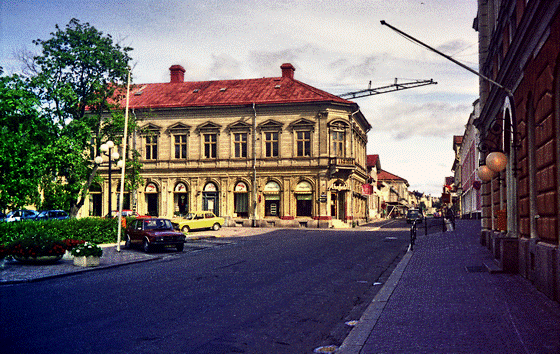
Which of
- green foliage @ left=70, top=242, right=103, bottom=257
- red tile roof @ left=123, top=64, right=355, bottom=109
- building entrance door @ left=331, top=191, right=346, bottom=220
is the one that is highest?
red tile roof @ left=123, top=64, right=355, bottom=109

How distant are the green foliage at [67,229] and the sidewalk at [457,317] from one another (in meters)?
14.4

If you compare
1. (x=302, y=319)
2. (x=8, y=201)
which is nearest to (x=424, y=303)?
(x=302, y=319)

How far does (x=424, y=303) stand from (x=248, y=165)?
42.3 metres

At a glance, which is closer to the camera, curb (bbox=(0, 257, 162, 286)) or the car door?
curb (bbox=(0, 257, 162, 286))

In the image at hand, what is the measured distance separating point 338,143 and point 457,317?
4288cm

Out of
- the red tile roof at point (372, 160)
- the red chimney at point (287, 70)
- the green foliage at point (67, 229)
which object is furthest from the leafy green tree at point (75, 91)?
the red tile roof at point (372, 160)

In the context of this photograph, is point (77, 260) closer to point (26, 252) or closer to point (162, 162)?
point (26, 252)

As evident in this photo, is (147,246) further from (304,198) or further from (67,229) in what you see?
(304,198)

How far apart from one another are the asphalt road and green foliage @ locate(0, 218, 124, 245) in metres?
6.35

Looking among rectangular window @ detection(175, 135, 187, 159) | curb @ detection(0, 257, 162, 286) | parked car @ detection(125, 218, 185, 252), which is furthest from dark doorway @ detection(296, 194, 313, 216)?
A: curb @ detection(0, 257, 162, 286)

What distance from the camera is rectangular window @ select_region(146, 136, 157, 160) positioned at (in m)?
54.6

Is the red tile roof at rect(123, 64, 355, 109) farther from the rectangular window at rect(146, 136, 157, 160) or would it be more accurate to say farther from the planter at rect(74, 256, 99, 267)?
the planter at rect(74, 256, 99, 267)

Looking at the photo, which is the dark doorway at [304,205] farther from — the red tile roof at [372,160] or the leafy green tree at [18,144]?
the red tile roof at [372,160]

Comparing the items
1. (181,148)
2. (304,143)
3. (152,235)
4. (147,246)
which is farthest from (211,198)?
(152,235)
